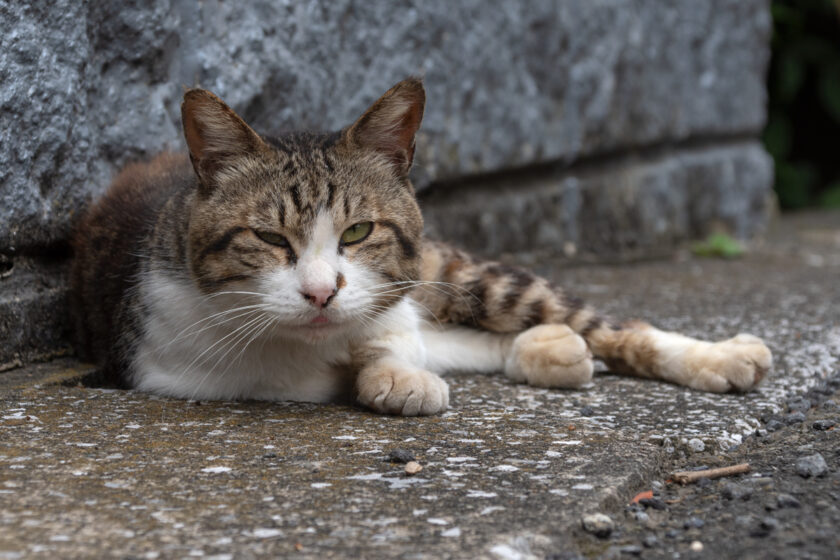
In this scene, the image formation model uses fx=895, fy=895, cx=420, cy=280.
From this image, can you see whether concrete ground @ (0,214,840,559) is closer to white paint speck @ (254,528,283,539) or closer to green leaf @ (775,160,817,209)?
white paint speck @ (254,528,283,539)

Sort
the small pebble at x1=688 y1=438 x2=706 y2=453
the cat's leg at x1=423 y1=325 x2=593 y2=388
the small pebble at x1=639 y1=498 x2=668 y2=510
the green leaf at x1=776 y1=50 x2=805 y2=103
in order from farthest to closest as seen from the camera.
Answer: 1. the green leaf at x1=776 y1=50 x2=805 y2=103
2. the cat's leg at x1=423 y1=325 x2=593 y2=388
3. the small pebble at x1=688 y1=438 x2=706 y2=453
4. the small pebble at x1=639 y1=498 x2=668 y2=510

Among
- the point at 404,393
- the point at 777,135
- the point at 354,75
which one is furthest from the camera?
the point at 777,135

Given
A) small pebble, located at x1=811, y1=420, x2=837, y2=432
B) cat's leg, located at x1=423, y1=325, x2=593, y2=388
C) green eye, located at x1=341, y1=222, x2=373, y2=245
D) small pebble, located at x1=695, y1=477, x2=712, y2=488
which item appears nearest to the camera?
small pebble, located at x1=695, y1=477, x2=712, y2=488

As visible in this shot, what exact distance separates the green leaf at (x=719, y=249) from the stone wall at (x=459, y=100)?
0.64ft

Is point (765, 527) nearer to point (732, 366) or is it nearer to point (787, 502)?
point (787, 502)

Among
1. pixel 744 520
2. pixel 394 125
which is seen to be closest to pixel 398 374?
pixel 394 125

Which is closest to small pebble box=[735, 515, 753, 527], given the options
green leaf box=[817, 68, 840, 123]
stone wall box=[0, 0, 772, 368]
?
stone wall box=[0, 0, 772, 368]

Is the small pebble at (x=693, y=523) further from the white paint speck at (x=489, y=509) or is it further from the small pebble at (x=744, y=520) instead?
the white paint speck at (x=489, y=509)

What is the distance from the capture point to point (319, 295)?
79.9 inches

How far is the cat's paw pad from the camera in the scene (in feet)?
8.27

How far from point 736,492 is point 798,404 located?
29.8 inches

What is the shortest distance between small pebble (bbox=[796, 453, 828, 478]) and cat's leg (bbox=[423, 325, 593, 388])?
82 cm

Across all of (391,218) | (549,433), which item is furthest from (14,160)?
(549,433)

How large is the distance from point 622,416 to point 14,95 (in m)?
1.75
